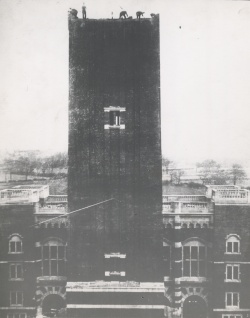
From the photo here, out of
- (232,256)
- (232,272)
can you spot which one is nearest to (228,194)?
(232,256)

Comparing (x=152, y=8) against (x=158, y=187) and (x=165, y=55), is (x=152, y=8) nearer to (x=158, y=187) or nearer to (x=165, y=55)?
(x=165, y=55)

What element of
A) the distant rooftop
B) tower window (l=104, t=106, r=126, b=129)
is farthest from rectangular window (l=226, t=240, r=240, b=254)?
tower window (l=104, t=106, r=126, b=129)

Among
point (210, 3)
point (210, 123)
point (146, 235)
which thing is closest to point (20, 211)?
point (146, 235)

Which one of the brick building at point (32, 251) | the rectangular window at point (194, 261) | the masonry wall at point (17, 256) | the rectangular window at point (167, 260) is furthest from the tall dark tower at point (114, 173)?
the masonry wall at point (17, 256)

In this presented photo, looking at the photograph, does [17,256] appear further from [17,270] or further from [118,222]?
[118,222]

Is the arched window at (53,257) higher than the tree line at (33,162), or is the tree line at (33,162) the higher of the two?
the tree line at (33,162)

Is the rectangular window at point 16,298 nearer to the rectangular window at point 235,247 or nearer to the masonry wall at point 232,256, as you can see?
the masonry wall at point 232,256
